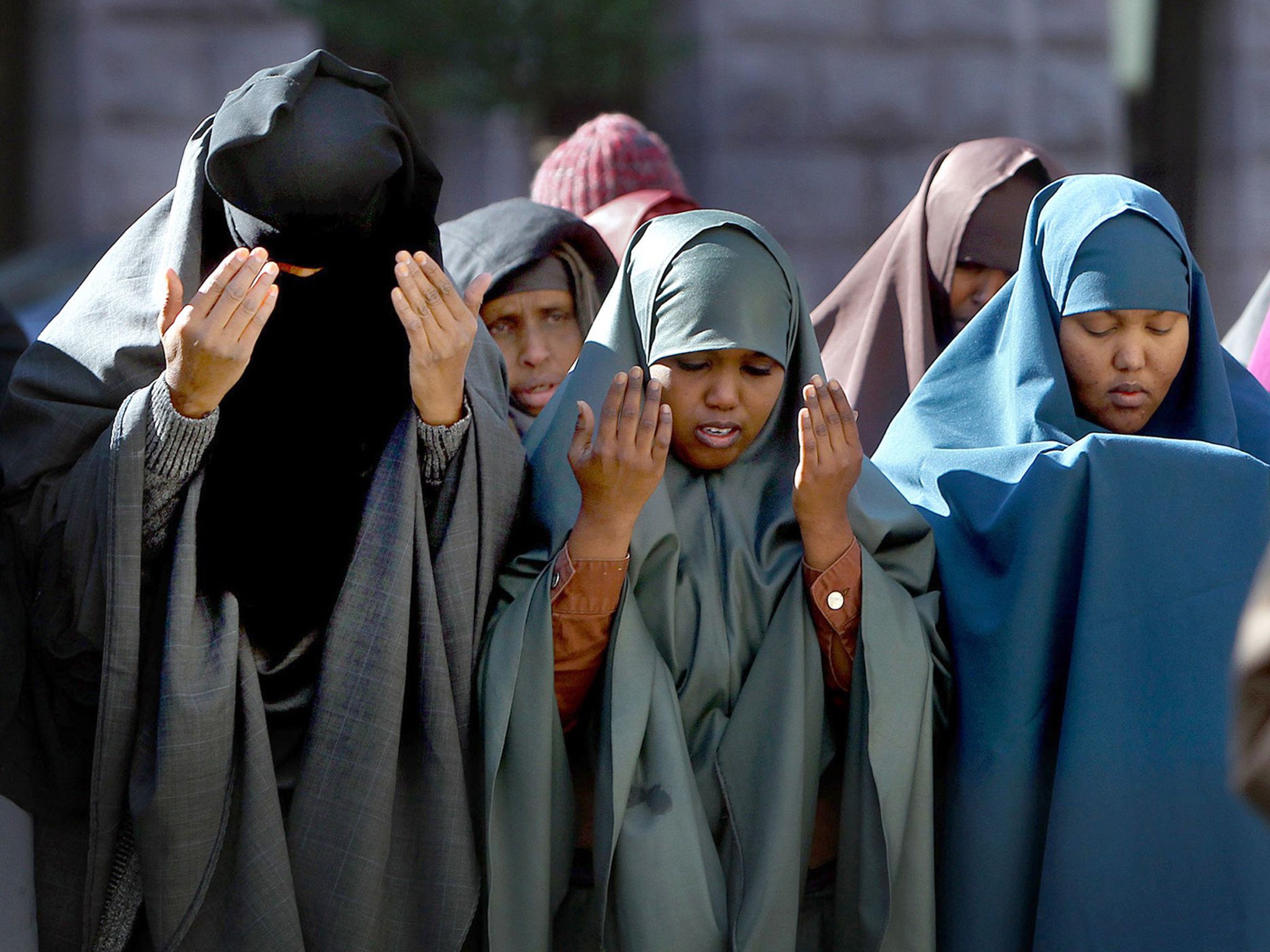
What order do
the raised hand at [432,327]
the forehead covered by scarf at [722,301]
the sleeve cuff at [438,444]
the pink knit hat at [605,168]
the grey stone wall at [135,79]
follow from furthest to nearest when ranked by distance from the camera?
the grey stone wall at [135,79]
the pink knit hat at [605,168]
the forehead covered by scarf at [722,301]
the sleeve cuff at [438,444]
the raised hand at [432,327]

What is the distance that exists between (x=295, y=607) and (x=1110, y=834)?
1.21 metres

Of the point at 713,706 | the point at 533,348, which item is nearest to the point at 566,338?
the point at 533,348

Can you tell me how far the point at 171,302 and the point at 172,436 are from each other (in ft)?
0.60

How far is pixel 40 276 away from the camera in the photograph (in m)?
5.98

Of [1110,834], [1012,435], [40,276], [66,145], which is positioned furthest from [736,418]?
[66,145]

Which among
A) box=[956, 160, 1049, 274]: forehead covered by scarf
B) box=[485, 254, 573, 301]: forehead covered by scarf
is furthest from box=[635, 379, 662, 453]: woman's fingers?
box=[956, 160, 1049, 274]: forehead covered by scarf

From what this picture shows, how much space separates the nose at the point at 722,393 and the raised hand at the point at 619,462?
0.49 feet

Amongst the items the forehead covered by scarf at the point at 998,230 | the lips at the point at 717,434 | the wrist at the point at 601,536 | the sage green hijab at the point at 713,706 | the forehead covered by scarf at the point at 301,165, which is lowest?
the sage green hijab at the point at 713,706

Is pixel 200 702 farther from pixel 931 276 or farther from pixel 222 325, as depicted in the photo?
pixel 931 276

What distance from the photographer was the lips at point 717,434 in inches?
94.4

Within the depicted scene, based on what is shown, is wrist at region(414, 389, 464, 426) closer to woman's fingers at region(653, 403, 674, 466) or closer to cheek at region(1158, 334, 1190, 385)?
woman's fingers at region(653, 403, 674, 466)

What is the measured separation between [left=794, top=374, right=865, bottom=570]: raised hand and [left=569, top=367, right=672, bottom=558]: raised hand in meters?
0.21

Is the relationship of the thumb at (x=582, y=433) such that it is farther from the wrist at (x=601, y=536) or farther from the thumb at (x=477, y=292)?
the thumb at (x=477, y=292)

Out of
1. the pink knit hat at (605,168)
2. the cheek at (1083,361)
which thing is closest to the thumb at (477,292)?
the cheek at (1083,361)
